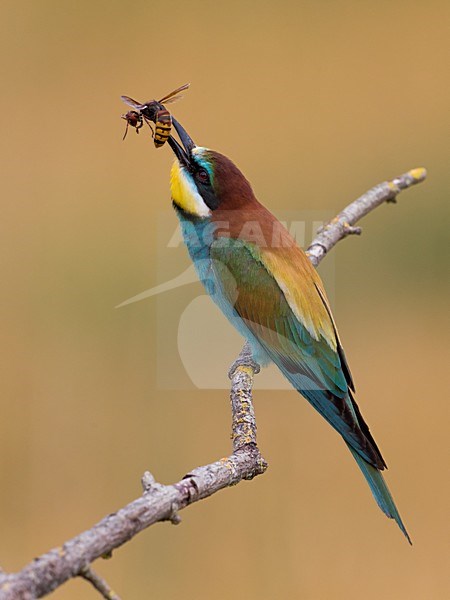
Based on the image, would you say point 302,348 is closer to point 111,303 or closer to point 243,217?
point 243,217

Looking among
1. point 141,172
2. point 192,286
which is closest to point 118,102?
point 141,172

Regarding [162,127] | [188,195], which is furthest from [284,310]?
[162,127]

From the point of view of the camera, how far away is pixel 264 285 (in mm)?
1774

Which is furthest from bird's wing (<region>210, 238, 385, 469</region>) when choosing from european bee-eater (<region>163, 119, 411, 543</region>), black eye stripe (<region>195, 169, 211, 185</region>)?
black eye stripe (<region>195, 169, 211, 185</region>)

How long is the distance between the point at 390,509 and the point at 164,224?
159cm

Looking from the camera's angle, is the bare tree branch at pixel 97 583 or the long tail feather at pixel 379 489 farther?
the long tail feather at pixel 379 489

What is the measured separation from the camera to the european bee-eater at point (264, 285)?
1.67m

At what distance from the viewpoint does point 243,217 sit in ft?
5.99

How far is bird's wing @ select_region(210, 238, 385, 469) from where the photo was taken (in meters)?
1.73

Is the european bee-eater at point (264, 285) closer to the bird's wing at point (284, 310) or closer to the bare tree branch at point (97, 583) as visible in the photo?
the bird's wing at point (284, 310)

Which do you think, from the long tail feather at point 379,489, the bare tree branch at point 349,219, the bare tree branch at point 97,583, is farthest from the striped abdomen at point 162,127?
the bare tree branch at point 97,583

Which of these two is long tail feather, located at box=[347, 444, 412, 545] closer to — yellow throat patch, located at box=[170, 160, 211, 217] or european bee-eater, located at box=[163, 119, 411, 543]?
european bee-eater, located at box=[163, 119, 411, 543]

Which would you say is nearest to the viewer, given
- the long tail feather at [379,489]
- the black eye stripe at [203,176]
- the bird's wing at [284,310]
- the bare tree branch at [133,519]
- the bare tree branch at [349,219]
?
the bare tree branch at [133,519]

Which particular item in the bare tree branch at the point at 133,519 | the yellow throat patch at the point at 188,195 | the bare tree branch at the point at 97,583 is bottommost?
the bare tree branch at the point at 97,583
